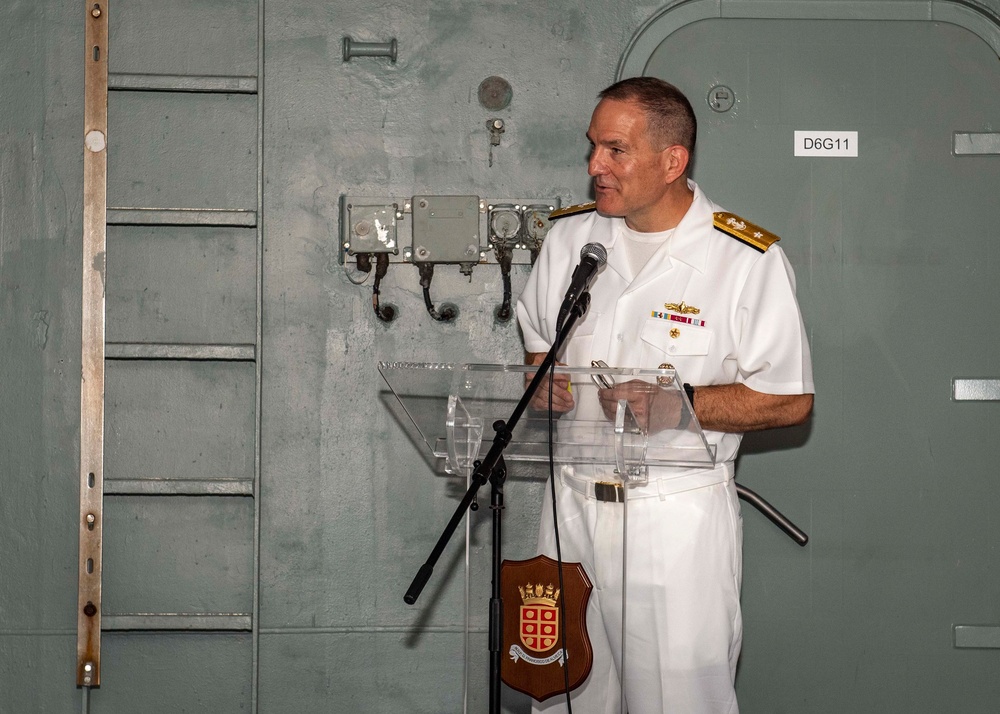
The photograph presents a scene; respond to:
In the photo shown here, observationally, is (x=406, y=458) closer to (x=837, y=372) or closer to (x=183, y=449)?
(x=183, y=449)

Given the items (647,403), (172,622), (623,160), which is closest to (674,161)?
(623,160)

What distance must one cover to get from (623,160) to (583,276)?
690 millimetres

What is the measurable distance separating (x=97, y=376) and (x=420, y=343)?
100cm

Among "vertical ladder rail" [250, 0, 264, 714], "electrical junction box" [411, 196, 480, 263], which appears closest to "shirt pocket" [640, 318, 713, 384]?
"electrical junction box" [411, 196, 480, 263]

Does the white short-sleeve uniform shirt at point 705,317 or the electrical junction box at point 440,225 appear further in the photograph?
the electrical junction box at point 440,225

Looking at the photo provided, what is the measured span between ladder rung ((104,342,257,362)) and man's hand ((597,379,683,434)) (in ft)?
4.92

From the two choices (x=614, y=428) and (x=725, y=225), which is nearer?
(x=614, y=428)

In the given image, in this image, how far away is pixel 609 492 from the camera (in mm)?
2408

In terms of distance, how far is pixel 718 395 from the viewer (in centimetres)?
254

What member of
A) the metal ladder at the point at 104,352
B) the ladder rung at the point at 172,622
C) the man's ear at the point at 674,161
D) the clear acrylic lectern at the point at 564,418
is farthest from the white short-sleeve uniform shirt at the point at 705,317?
the ladder rung at the point at 172,622

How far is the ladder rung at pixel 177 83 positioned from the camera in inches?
126

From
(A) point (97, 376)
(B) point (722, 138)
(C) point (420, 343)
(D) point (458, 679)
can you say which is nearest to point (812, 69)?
(B) point (722, 138)

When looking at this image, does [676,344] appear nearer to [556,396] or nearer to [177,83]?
[556,396]

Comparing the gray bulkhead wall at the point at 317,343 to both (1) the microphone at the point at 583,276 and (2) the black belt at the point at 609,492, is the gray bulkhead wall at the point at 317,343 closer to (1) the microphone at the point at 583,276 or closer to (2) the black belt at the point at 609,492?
(2) the black belt at the point at 609,492
